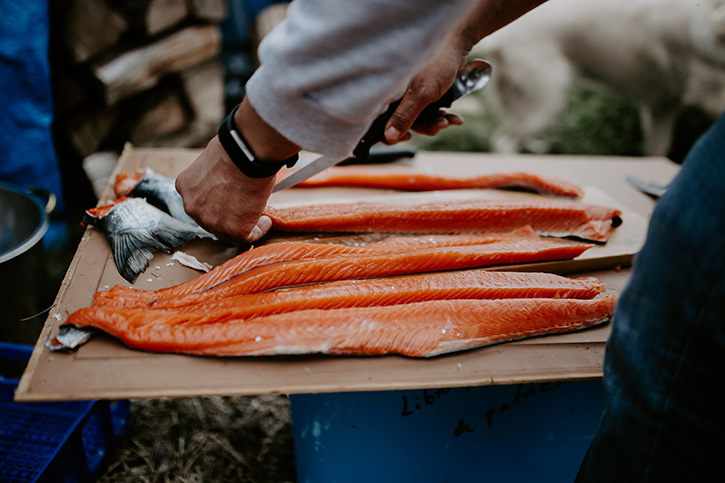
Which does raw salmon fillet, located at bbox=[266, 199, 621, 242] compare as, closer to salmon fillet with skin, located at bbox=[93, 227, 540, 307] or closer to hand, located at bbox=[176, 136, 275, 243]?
salmon fillet with skin, located at bbox=[93, 227, 540, 307]

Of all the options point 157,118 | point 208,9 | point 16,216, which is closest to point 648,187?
point 16,216

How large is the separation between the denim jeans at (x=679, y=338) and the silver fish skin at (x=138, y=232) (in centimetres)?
162

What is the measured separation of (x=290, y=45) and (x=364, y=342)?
93 cm

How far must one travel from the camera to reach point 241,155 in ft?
4.74

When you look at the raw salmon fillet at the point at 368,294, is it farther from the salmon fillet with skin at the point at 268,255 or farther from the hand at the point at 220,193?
the hand at the point at 220,193

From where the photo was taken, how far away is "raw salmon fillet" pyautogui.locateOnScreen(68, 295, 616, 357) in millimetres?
1496

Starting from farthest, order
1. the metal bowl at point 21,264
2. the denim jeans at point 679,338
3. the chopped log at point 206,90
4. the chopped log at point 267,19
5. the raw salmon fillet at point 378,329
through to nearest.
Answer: the chopped log at point 267,19
the chopped log at point 206,90
the metal bowl at point 21,264
the raw salmon fillet at point 378,329
the denim jeans at point 679,338

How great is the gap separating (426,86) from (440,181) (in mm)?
929

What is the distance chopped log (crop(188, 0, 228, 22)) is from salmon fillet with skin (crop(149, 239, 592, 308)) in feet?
11.2

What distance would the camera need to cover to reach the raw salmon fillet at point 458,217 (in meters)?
2.15

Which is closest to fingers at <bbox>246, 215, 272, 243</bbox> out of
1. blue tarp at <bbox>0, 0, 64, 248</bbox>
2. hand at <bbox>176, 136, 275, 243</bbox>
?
hand at <bbox>176, 136, 275, 243</bbox>

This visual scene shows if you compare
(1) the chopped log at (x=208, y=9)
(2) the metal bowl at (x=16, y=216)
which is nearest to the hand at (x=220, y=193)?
(2) the metal bowl at (x=16, y=216)

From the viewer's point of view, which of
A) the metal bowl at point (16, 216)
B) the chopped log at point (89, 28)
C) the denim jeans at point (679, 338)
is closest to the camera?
the denim jeans at point (679, 338)

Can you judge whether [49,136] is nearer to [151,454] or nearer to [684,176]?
[151,454]
